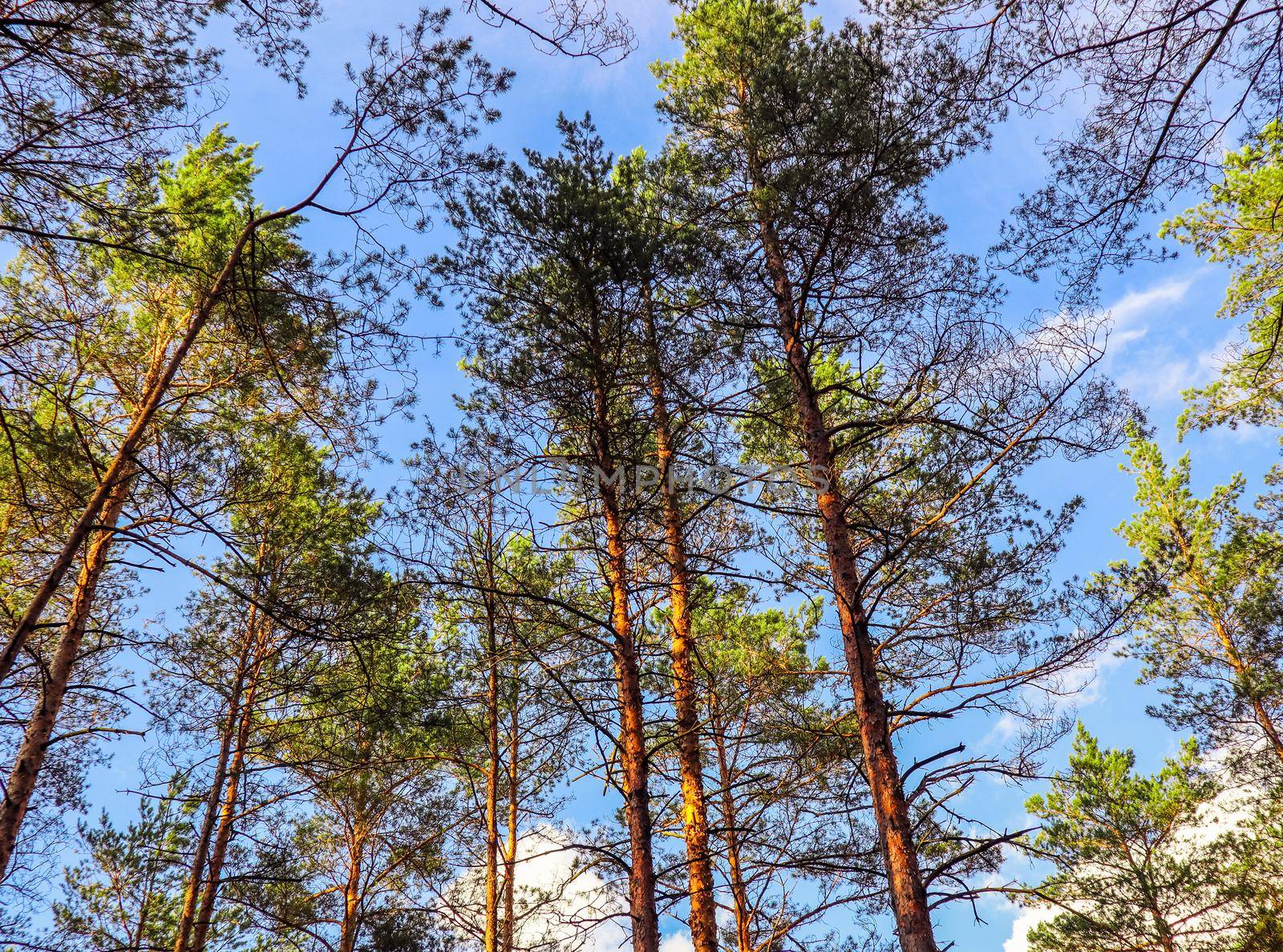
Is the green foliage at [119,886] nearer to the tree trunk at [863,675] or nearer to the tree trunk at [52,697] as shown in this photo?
the tree trunk at [52,697]

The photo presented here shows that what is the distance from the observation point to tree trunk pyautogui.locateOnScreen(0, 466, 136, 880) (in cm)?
504

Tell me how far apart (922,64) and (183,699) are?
33.8 ft

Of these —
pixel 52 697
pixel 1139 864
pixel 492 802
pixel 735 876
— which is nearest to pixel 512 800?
pixel 492 802

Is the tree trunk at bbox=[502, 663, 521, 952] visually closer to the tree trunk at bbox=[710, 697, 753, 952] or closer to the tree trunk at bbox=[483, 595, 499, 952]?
the tree trunk at bbox=[483, 595, 499, 952]

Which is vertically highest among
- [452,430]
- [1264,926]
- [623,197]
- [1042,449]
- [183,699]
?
[623,197]

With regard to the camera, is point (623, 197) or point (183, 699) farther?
point (183, 699)

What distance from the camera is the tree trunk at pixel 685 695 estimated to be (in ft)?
22.0

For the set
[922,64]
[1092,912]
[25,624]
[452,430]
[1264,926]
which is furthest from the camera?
[1092,912]

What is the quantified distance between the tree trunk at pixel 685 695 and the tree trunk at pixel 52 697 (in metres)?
4.50

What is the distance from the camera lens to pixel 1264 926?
10797mm

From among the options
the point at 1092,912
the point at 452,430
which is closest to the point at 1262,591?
Answer: the point at 1092,912

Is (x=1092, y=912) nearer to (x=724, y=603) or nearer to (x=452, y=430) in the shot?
(x=724, y=603)

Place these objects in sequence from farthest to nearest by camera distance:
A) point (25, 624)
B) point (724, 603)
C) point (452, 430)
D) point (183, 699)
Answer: point (724, 603) → point (183, 699) → point (452, 430) → point (25, 624)

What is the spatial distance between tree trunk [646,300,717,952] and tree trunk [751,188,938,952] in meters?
1.33
